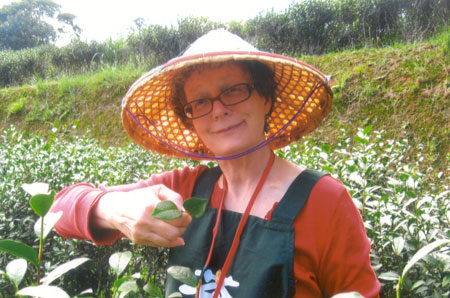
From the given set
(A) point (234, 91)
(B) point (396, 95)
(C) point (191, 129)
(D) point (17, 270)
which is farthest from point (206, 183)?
(B) point (396, 95)

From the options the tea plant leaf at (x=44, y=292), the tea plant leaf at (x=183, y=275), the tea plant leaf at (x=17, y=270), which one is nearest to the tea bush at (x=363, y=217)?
the tea plant leaf at (x=183, y=275)

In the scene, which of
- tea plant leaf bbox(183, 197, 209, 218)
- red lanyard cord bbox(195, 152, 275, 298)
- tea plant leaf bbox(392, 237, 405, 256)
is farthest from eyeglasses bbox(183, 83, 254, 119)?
tea plant leaf bbox(392, 237, 405, 256)

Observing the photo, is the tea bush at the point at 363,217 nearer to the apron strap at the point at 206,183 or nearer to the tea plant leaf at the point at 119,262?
the apron strap at the point at 206,183

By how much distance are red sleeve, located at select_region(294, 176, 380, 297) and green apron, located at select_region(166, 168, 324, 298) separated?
33 millimetres

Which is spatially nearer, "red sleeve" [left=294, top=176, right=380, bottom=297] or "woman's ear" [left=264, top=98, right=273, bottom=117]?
"red sleeve" [left=294, top=176, right=380, bottom=297]

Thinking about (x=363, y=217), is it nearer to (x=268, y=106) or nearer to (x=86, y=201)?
(x=268, y=106)

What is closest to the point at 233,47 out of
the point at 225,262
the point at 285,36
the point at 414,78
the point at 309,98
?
the point at 309,98

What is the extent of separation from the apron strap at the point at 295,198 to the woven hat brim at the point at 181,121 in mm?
179

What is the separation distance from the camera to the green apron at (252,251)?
1004mm

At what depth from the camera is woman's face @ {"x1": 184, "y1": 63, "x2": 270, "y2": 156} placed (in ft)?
3.74

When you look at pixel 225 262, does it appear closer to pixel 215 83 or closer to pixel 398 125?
pixel 215 83

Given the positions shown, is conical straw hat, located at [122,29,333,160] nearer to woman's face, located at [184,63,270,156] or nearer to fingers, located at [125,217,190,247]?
woman's face, located at [184,63,270,156]

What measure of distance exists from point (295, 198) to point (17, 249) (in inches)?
28.4

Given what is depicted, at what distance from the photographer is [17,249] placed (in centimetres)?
60
